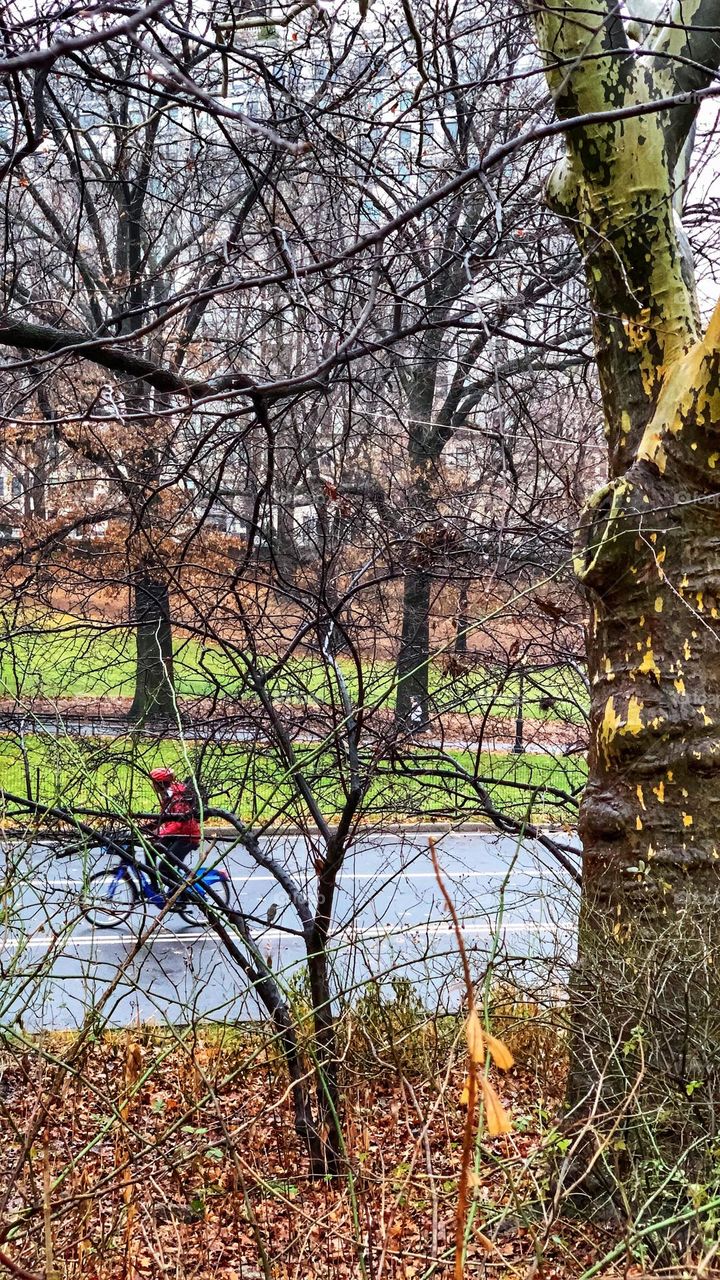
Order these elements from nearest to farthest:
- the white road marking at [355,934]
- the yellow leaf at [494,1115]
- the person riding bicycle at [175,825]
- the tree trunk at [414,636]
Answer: the yellow leaf at [494,1115], the white road marking at [355,934], the person riding bicycle at [175,825], the tree trunk at [414,636]

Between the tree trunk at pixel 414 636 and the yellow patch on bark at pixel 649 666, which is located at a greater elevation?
the tree trunk at pixel 414 636

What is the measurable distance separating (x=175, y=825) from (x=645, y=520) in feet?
8.91

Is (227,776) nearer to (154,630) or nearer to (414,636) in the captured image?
(154,630)

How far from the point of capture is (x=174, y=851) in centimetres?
475

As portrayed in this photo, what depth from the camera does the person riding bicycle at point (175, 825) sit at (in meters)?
4.29

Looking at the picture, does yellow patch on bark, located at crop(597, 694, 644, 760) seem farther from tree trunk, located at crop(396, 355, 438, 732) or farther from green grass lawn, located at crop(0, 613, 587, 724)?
tree trunk, located at crop(396, 355, 438, 732)

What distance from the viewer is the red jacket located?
439cm

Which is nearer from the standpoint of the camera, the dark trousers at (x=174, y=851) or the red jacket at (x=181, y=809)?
the dark trousers at (x=174, y=851)

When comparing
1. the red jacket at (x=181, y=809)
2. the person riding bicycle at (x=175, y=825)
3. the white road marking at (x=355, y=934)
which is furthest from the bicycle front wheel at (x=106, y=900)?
the red jacket at (x=181, y=809)

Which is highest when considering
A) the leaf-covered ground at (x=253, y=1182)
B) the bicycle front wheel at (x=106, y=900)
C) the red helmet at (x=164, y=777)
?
the red helmet at (x=164, y=777)

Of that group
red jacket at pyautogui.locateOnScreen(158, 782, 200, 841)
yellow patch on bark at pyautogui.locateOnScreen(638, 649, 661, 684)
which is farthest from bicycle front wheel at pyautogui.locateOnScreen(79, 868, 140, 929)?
yellow patch on bark at pyautogui.locateOnScreen(638, 649, 661, 684)

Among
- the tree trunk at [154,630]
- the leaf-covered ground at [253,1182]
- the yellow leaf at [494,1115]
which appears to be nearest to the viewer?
the yellow leaf at [494,1115]

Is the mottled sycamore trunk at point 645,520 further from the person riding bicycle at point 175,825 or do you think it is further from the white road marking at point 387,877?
the person riding bicycle at point 175,825

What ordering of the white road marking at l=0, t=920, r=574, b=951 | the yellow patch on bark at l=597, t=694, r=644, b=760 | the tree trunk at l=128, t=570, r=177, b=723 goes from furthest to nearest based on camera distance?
the tree trunk at l=128, t=570, r=177, b=723, the yellow patch on bark at l=597, t=694, r=644, b=760, the white road marking at l=0, t=920, r=574, b=951
